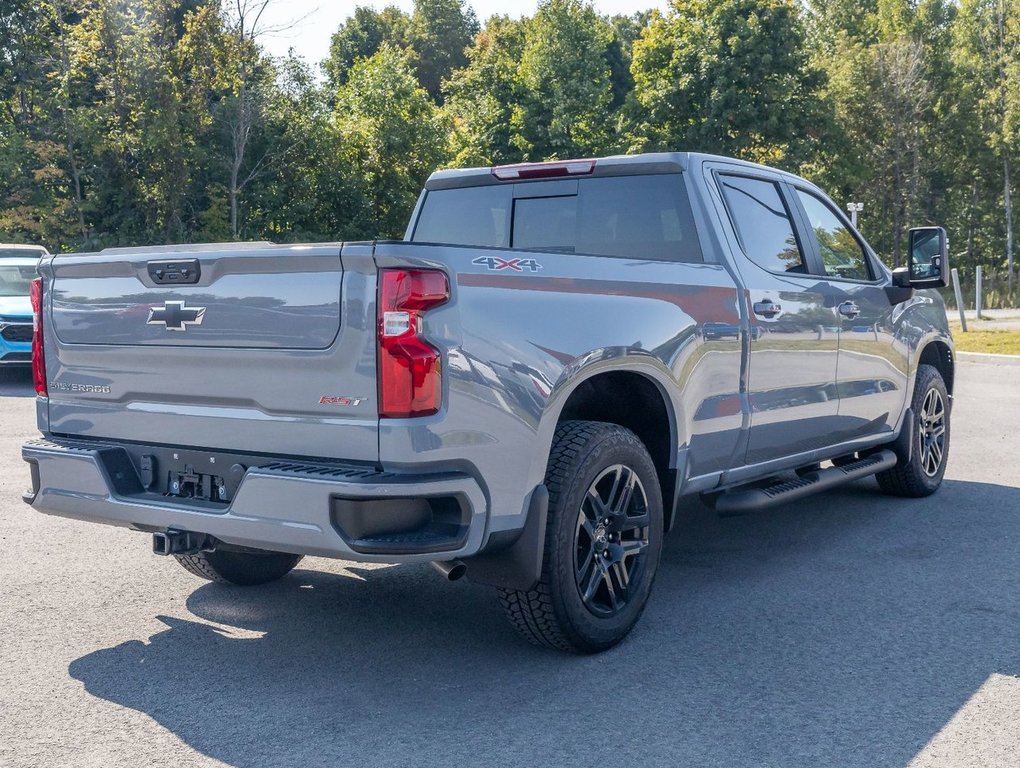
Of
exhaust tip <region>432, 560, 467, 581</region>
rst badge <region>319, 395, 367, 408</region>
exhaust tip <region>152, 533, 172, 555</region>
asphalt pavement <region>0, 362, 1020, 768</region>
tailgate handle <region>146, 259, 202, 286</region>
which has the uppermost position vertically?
tailgate handle <region>146, 259, 202, 286</region>

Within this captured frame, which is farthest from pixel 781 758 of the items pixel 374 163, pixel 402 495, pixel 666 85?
pixel 666 85

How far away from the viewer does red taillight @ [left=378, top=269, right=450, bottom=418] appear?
11.6 feet

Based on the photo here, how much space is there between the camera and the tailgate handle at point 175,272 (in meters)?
3.93

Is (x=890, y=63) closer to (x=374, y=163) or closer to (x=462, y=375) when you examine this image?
(x=374, y=163)

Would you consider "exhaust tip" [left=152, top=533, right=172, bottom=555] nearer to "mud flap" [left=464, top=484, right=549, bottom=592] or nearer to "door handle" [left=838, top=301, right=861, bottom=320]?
"mud flap" [left=464, top=484, right=549, bottom=592]

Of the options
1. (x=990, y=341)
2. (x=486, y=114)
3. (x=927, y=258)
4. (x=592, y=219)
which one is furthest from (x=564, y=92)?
(x=592, y=219)

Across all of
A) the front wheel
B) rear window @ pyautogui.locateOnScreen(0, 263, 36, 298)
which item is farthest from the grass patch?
the front wheel

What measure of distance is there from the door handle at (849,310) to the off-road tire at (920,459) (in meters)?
1.18

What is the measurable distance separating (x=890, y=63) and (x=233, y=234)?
31.3 m

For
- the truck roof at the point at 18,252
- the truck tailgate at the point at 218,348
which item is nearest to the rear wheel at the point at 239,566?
the truck tailgate at the point at 218,348

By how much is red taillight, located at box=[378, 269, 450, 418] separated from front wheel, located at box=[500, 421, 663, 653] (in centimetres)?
75

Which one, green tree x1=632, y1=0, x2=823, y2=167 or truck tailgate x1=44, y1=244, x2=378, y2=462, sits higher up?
green tree x1=632, y1=0, x2=823, y2=167

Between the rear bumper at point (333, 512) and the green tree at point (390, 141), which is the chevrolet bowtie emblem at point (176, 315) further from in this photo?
the green tree at point (390, 141)

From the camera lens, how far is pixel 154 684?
4016 millimetres
